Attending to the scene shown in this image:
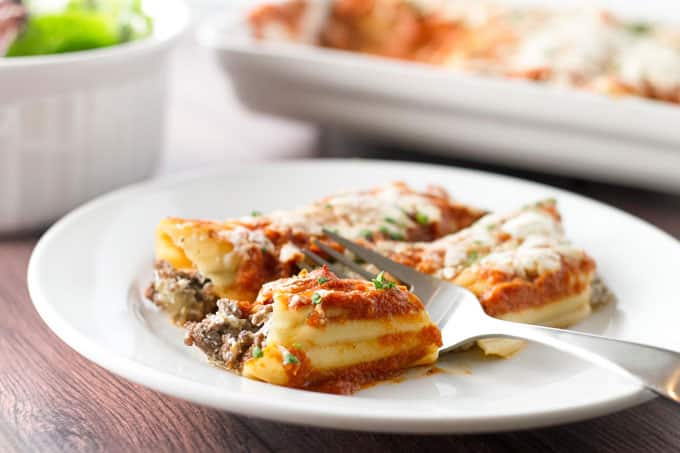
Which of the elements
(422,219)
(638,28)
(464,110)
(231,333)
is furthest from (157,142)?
(638,28)

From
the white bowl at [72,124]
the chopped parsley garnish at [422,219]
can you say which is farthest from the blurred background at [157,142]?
the chopped parsley garnish at [422,219]

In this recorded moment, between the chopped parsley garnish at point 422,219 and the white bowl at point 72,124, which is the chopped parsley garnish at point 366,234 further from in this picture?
the white bowl at point 72,124

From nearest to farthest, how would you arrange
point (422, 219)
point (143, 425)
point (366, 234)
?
point (143, 425) → point (366, 234) → point (422, 219)

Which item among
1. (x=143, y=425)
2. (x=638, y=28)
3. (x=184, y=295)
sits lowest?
(x=143, y=425)

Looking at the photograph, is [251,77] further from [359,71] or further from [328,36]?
[328,36]

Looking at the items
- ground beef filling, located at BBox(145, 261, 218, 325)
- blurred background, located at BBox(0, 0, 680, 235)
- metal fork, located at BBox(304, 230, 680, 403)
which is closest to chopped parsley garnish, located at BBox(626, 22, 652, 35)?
blurred background, located at BBox(0, 0, 680, 235)

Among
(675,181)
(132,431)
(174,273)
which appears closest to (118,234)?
(174,273)

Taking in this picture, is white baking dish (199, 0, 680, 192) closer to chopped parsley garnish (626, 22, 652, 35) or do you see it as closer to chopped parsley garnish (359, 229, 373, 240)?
chopped parsley garnish (626, 22, 652, 35)

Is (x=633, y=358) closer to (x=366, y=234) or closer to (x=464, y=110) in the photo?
(x=366, y=234)
